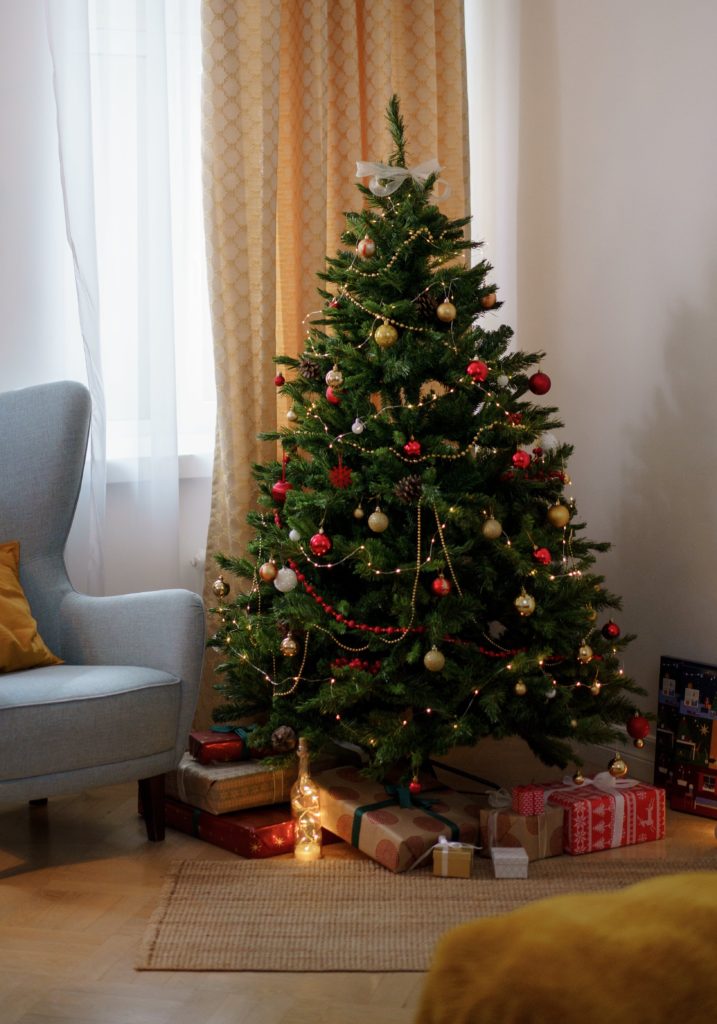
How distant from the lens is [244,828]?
2674mm

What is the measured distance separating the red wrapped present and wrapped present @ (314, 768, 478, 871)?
0.21m

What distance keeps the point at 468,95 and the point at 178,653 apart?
7.34ft

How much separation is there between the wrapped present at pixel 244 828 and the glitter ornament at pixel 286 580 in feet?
1.81

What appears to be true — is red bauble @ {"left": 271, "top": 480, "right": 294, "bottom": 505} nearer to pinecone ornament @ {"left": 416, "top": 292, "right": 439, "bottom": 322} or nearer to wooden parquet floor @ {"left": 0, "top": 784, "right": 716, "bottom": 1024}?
pinecone ornament @ {"left": 416, "top": 292, "right": 439, "bottom": 322}

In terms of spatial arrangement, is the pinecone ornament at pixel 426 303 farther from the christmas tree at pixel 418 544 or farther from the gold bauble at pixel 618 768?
the gold bauble at pixel 618 768

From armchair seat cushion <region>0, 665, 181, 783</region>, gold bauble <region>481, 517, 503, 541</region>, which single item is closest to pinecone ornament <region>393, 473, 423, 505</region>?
gold bauble <region>481, 517, 503, 541</region>

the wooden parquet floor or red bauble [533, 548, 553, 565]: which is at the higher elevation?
red bauble [533, 548, 553, 565]

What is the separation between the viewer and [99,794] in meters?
3.13

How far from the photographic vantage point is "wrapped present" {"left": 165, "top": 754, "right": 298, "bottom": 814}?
2.74m

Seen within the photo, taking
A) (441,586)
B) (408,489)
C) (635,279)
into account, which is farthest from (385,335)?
(635,279)

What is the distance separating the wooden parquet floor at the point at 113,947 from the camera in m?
1.94

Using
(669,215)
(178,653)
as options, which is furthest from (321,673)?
(669,215)

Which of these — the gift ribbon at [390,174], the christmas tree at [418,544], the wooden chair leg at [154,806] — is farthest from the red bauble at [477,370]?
the wooden chair leg at [154,806]

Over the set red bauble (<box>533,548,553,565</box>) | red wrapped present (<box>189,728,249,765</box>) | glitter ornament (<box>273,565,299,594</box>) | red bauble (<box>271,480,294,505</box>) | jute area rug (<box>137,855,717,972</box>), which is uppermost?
red bauble (<box>271,480,294,505</box>)
